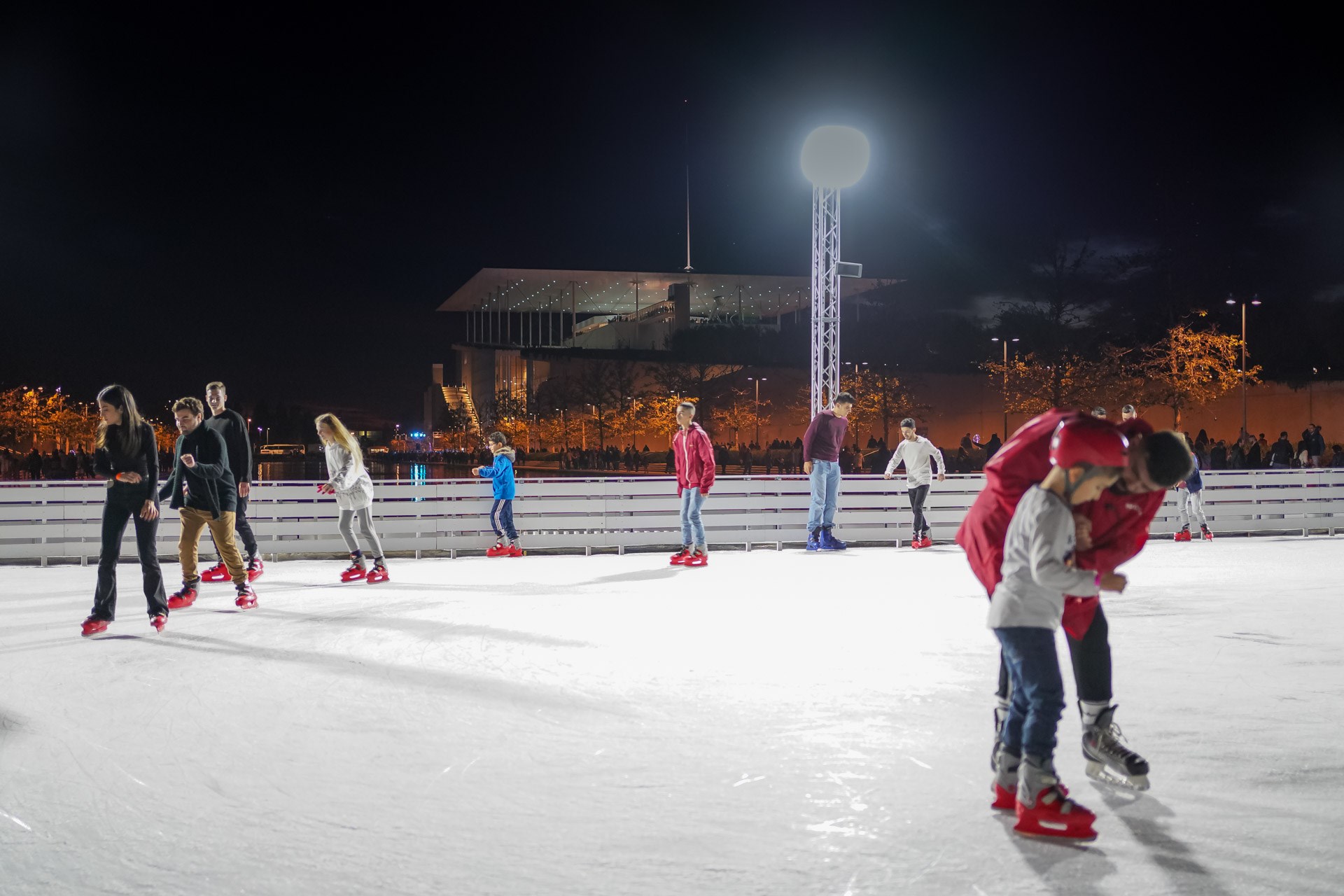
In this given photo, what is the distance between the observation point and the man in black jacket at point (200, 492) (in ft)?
26.5

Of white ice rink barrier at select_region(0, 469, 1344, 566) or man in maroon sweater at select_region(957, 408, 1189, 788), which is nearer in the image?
man in maroon sweater at select_region(957, 408, 1189, 788)

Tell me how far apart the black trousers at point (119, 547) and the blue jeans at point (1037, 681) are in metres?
5.64

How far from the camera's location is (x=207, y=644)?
691 cm

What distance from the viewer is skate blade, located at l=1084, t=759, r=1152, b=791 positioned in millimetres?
3787

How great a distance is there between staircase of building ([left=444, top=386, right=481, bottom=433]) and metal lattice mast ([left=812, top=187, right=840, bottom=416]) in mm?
66957

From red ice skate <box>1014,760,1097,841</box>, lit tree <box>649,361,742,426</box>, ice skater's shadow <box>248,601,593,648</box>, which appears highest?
lit tree <box>649,361,742,426</box>

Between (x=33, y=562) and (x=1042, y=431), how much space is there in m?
12.5

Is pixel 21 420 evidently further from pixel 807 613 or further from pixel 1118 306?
pixel 807 613

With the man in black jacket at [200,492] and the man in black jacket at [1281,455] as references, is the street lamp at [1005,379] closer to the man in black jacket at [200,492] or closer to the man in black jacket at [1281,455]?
the man in black jacket at [1281,455]

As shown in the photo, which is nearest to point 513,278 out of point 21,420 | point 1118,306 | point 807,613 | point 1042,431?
point 21,420

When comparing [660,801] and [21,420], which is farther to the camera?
[21,420]

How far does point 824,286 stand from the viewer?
15.2 m

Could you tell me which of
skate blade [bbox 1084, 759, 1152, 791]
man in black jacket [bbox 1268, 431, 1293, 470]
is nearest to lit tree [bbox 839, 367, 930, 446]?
man in black jacket [bbox 1268, 431, 1293, 470]

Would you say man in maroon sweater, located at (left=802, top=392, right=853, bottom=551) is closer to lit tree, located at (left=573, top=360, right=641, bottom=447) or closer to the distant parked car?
lit tree, located at (left=573, top=360, right=641, bottom=447)
